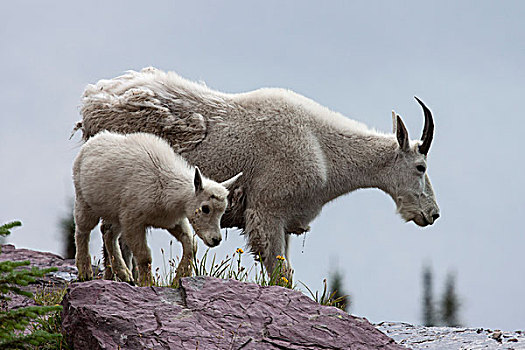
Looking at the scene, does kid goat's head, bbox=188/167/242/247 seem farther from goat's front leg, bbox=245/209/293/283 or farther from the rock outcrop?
goat's front leg, bbox=245/209/293/283

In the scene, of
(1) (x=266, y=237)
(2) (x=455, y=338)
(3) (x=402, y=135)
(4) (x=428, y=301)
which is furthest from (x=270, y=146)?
(4) (x=428, y=301)

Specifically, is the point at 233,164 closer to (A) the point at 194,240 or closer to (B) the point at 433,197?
(A) the point at 194,240

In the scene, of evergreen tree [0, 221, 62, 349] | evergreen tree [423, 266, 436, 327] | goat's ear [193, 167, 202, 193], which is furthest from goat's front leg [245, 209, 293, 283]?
evergreen tree [423, 266, 436, 327]

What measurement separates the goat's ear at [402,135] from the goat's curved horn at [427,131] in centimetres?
22

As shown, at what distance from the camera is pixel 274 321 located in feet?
18.4

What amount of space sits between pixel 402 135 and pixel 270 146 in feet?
5.69

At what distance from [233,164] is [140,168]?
1.56 meters

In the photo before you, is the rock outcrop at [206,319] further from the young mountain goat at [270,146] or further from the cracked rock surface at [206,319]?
the young mountain goat at [270,146]

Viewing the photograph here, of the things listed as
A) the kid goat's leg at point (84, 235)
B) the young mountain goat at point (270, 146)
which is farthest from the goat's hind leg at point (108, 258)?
the young mountain goat at point (270, 146)

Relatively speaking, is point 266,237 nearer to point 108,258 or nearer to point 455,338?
point 108,258

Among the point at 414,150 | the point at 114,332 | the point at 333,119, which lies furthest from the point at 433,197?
the point at 114,332

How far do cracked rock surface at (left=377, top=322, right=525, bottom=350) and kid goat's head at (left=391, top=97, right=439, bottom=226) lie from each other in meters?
1.53

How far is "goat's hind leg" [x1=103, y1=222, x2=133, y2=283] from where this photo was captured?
7.27 m

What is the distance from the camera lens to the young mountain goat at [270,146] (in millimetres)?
8086
